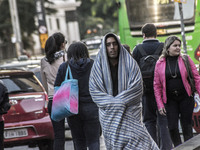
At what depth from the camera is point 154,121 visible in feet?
25.3

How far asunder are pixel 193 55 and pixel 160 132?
4.26m

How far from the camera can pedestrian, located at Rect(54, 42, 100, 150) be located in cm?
641

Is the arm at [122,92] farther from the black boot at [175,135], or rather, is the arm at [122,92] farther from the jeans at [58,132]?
the black boot at [175,135]

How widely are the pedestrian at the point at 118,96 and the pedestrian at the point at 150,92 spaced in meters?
2.15

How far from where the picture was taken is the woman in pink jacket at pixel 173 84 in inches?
277

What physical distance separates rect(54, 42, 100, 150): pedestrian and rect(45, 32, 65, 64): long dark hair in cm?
77

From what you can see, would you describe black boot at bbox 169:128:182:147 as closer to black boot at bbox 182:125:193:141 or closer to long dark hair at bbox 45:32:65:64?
black boot at bbox 182:125:193:141

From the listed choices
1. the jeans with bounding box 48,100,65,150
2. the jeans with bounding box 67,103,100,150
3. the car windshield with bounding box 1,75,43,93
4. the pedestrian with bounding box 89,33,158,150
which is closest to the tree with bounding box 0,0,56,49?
the car windshield with bounding box 1,75,43,93

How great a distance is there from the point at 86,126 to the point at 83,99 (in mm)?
331

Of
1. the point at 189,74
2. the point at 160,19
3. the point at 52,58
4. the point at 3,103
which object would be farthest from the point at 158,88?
the point at 160,19

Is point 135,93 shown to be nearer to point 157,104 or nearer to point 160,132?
point 157,104

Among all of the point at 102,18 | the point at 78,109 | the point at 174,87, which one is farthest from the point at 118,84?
the point at 102,18

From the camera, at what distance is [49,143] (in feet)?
30.5

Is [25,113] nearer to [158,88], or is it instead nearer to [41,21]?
[158,88]
